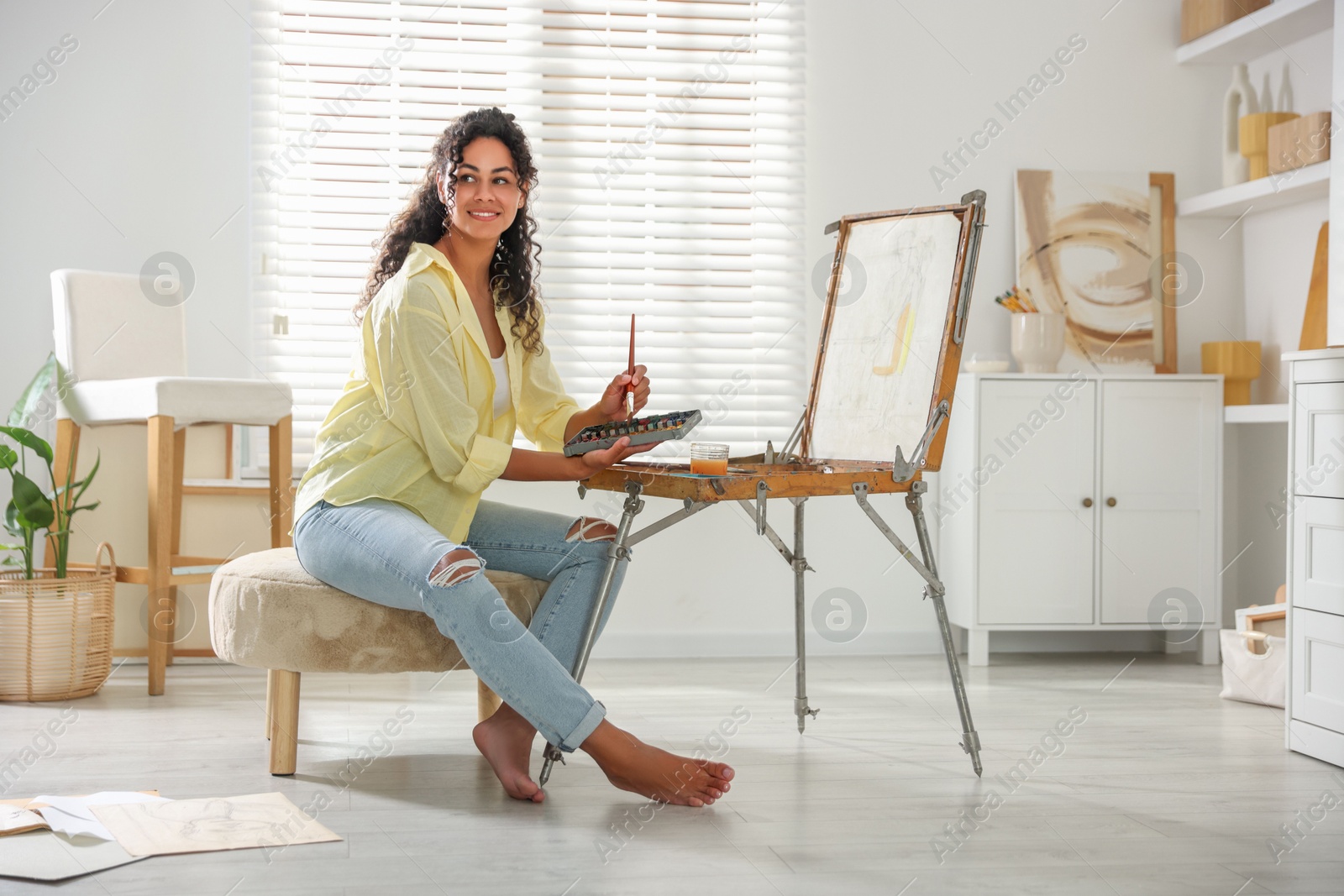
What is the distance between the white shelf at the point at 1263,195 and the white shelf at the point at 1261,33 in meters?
0.43

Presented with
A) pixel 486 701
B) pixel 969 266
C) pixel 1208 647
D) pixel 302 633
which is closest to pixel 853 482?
pixel 969 266

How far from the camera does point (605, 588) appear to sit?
216 centimetres

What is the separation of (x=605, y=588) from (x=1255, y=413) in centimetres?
226

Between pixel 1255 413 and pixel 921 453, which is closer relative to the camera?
pixel 921 453

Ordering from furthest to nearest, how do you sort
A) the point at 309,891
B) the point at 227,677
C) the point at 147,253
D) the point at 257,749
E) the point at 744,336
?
the point at 744,336, the point at 147,253, the point at 227,677, the point at 257,749, the point at 309,891

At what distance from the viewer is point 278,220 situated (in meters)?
3.49

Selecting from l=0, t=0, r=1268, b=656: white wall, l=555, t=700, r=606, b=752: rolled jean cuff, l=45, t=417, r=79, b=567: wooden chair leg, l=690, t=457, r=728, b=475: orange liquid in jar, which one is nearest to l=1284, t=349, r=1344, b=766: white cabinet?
l=690, t=457, r=728, b=475: orange liquid in jar

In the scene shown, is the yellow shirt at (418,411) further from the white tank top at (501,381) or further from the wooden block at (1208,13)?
the wooden block at (1208,13)

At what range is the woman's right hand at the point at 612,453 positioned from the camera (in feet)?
6.73

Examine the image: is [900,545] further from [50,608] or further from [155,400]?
[50,608]

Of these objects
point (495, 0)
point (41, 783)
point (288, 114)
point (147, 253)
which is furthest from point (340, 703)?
point (495, 0)

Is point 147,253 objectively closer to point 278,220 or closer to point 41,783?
point 278,220

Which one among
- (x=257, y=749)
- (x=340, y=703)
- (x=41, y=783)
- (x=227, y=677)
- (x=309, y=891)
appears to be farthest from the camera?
(x=227, y=677)

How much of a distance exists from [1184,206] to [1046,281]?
1.73ft
